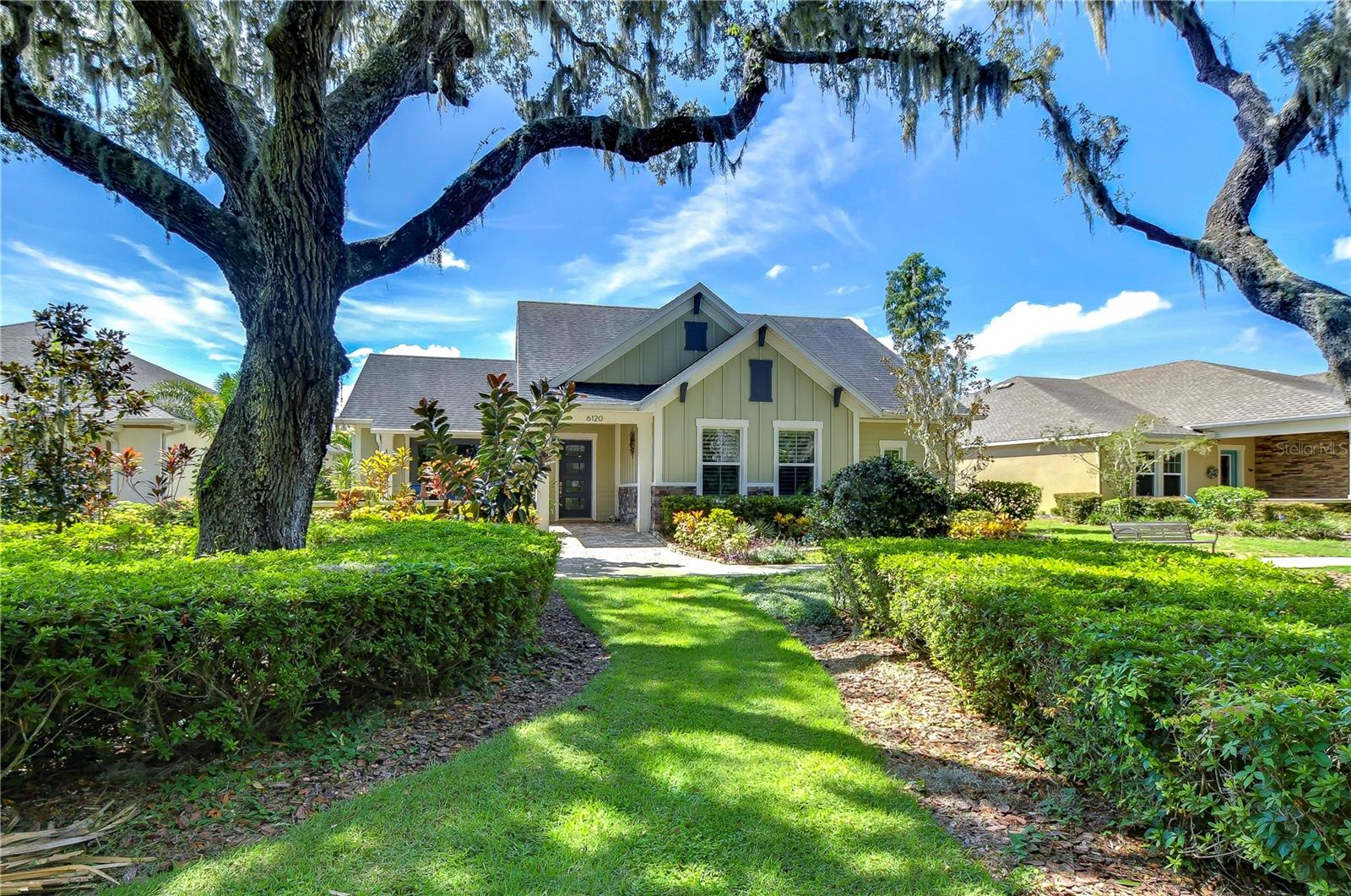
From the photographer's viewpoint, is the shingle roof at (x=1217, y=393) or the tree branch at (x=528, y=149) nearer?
the tree branch at (x=528, y=149)

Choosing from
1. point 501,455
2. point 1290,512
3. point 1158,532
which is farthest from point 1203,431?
point 501,455

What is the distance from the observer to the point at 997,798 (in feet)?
9.77

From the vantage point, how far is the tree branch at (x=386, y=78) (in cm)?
573

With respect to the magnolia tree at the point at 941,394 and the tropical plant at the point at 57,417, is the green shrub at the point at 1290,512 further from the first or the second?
the tropical plant at the point at 57,417

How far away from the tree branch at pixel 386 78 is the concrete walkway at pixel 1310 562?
14680 mm

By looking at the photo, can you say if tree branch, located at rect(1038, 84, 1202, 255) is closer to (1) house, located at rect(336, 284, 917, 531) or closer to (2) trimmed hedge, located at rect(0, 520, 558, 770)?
(1) house, located at rect(336, 284, 917, 531)

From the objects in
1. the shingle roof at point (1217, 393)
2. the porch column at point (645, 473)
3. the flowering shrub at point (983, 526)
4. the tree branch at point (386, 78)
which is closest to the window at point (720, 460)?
the porch column at point (645, 473)

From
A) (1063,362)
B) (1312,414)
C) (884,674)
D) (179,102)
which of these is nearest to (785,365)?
(884,674)

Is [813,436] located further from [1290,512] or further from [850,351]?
[1290,512]

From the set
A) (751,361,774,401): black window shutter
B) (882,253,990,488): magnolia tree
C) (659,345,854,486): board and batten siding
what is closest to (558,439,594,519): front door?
(659,345,854,486): board and batten siding

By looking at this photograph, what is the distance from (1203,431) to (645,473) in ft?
62.3

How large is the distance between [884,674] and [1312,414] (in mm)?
20273

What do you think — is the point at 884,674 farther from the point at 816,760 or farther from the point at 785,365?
the point at 785,365

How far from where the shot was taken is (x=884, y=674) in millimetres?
4785
